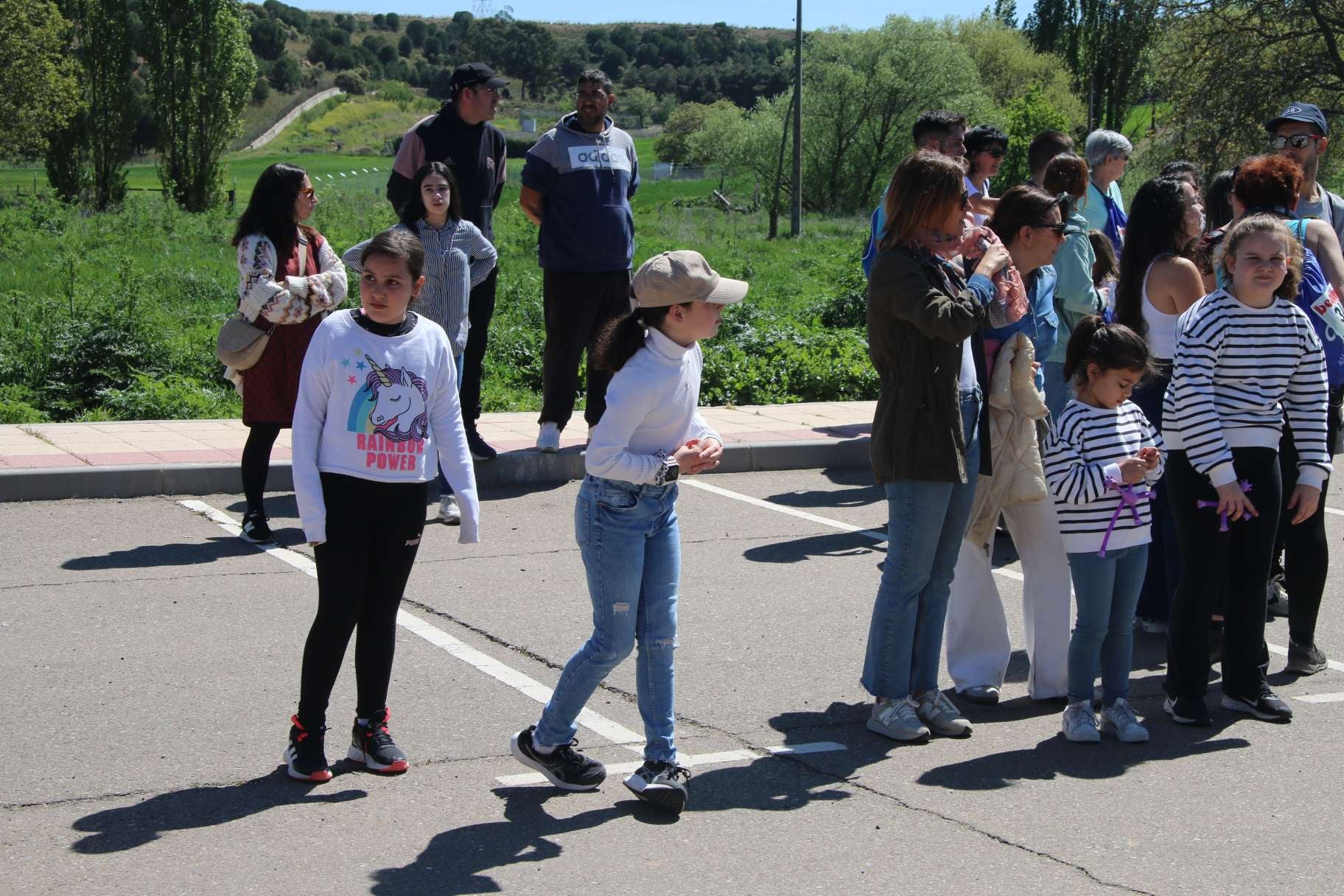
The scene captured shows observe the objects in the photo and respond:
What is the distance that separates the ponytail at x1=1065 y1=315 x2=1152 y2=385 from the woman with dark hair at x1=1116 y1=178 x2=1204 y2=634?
0.78 meters

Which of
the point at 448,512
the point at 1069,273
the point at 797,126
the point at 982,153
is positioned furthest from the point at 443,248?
the point at 797,126

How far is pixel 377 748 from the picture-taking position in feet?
15.6

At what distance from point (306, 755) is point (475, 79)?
220 inches

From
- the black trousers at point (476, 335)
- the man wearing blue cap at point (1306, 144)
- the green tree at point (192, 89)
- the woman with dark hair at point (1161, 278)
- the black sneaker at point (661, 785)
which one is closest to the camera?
the black sneaker at point (661, 785)

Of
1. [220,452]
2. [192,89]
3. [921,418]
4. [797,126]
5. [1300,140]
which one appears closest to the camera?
[921,418]

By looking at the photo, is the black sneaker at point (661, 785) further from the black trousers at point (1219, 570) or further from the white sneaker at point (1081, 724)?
the black trousers at point (1219, 570)

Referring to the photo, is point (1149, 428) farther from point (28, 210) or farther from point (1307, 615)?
point (28, 210)

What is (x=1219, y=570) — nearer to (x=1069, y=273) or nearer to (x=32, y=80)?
(x=1069, y=273)

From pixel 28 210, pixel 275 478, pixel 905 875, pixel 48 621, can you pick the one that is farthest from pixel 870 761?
pixel 28 210

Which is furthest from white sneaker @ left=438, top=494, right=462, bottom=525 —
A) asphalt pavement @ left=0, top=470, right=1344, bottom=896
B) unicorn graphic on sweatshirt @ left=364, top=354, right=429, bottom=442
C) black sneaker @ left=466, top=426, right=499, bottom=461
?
unicorn graphic on sweatshirt @ left=364, top=354, right=429, bottom=442

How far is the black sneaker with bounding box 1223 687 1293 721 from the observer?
555 centimetres

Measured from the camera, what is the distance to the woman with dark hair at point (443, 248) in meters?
8.27

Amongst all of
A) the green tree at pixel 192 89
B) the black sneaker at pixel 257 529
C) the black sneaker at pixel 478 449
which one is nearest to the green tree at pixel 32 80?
the green tree at pixel 192 89

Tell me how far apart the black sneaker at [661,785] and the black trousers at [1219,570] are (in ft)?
7.07
